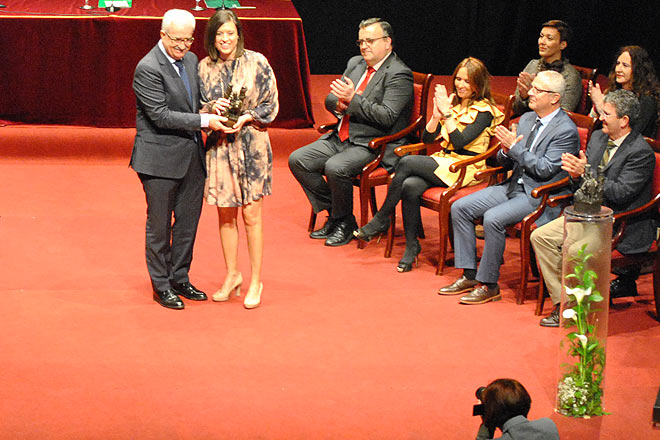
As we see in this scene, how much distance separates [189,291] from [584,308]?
209cm

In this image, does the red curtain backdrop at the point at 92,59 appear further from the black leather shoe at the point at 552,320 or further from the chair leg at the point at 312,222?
the black leather shoe at the point at 552,320

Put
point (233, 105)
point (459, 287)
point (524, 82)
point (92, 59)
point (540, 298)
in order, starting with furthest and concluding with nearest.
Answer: point (92, 59) → point (524, 82) → point (459, 287) → point (540, 298) → point (233, 105)

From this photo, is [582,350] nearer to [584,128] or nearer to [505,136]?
[505,136]

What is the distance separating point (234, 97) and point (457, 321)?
1.55 metres

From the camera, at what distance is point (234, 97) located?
431 centimetres

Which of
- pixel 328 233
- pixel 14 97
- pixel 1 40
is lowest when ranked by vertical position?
pixel 328 233

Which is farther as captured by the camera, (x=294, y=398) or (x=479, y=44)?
(x=479, y=44)

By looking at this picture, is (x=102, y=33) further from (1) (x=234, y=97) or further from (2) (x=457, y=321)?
(2) (x=457, y=321)

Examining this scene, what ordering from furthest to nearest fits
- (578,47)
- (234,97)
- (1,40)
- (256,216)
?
(578,47)
(1,40)
(256,216)
(234,97)

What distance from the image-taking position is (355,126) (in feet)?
18.4

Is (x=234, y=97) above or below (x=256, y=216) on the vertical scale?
above

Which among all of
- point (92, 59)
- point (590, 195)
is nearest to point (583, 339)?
point (590, 195)

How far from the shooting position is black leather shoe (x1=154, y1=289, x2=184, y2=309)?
4.57 m

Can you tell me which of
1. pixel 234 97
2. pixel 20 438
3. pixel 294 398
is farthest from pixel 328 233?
pixel 20 438
